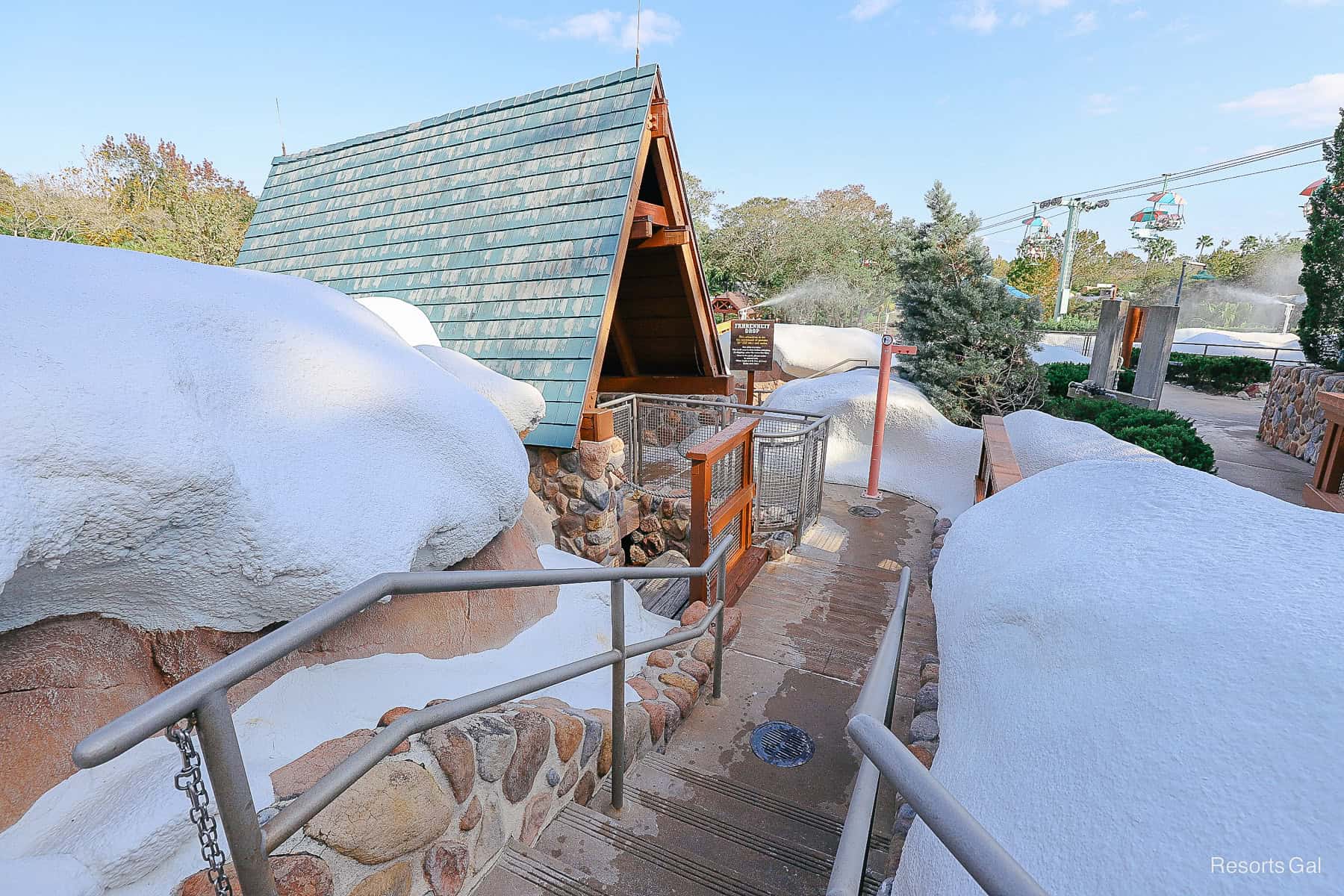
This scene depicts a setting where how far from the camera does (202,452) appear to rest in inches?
68.8

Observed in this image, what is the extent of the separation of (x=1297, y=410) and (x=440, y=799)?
13.8 meters

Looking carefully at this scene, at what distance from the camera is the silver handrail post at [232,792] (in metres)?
0.99

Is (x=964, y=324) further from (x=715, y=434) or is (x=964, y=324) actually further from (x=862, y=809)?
(x=862, y=809)

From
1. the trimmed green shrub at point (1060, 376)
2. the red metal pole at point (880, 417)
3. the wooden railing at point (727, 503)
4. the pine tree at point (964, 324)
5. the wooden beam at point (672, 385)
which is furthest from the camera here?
the trimmed green shrub at point (1060, 376)

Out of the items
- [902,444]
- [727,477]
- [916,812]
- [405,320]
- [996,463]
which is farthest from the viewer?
[902,444]

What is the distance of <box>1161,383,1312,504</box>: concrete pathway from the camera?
8.44m

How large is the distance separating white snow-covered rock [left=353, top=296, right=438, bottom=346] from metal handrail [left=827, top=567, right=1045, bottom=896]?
14.4 ft

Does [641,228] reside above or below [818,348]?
above

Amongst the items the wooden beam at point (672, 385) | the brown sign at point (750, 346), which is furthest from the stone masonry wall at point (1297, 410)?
the wooden beam at point (672, 385)

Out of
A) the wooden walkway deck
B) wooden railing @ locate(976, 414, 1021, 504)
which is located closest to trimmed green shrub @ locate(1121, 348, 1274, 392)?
wooden railing @ locate(976, 414, 1021, 504)

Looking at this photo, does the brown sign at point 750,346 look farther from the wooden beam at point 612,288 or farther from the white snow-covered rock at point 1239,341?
the white snow-covered rock at point 1239,341

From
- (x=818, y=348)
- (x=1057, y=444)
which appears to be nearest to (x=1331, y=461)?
(x=1057, y=444)

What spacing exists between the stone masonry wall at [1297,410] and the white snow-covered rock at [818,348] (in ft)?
27.1

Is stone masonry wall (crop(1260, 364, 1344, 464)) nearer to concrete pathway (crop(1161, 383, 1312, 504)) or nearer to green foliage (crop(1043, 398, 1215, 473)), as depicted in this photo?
concrete pathway (crop(1161, 383, 1312, 504))
